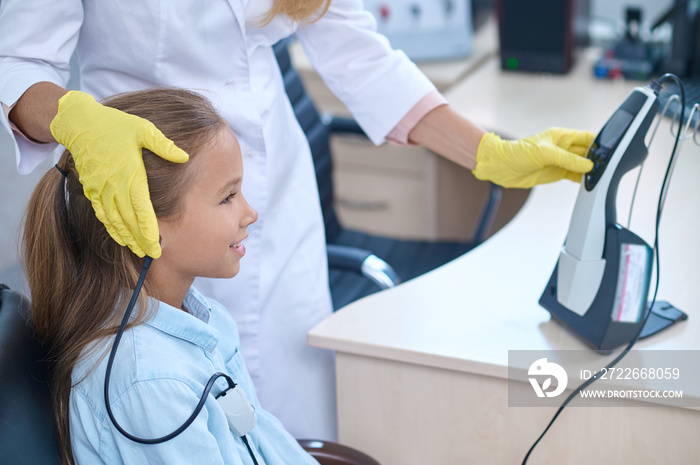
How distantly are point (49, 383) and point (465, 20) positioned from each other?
1581mm

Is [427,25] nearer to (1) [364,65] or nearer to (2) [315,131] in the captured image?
(2) [315,131]

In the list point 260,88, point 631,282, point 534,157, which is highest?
point 260,88

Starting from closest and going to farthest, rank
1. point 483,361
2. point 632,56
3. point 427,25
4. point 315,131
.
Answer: point 483,361
point 315,131
point 632,56
point 427,25

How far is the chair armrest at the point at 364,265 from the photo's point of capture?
1417 millimetres

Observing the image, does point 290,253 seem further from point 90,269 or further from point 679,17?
point 679,17

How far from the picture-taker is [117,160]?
0.73 m

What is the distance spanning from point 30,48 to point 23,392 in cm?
42

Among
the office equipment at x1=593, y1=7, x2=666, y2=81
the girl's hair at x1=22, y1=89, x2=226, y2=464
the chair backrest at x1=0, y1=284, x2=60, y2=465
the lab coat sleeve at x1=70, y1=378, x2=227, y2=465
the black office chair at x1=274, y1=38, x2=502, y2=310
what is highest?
the girl's hair at x1=22, y1=89, x2=226, y2=464

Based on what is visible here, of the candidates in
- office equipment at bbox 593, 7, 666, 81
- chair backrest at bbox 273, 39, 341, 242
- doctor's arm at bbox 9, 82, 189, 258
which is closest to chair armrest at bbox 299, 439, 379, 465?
doctor's arm at bbox 9, 82, 189, 258

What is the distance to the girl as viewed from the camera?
2.55 feet

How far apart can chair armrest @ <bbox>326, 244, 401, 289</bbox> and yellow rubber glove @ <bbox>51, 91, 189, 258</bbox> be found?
2.31ft

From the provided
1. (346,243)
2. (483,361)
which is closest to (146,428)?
(483,361)

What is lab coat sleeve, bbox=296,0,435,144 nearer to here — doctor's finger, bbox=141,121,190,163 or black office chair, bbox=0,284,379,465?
doctor's finger, bbox=141,121,190,163

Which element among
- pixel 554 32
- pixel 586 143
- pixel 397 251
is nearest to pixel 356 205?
pixel 397 251
